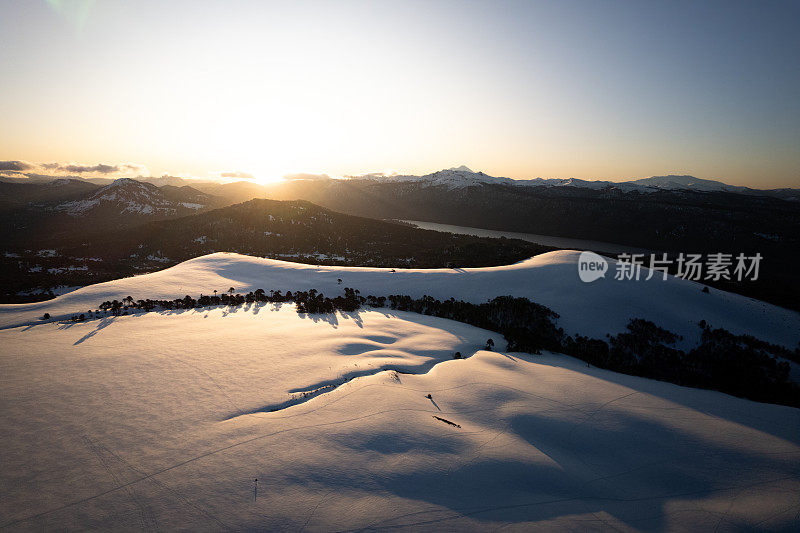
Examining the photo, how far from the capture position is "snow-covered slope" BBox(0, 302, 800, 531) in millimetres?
7488

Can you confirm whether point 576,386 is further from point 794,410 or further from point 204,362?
point 204,362

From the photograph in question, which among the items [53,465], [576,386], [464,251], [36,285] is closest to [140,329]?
[53,465]

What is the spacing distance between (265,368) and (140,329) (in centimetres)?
1037

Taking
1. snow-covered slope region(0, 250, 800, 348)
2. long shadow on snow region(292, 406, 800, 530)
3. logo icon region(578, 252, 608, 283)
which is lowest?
long shadow on snow region(292, 406, 800, 530)

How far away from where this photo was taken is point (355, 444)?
938 centimetres

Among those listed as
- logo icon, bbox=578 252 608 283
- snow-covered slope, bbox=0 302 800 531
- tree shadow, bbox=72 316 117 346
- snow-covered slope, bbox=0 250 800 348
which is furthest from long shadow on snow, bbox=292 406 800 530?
logo icon, bbox=578 252 608 283

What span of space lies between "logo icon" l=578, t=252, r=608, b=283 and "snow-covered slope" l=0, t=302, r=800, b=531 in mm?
16659

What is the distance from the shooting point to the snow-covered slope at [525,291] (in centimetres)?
2572

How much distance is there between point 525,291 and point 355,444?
2687cm

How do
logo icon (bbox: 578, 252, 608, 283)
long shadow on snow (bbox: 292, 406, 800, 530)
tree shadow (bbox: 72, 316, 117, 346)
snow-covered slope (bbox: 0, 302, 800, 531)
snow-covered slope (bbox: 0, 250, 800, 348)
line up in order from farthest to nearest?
1. logo icon (bbox: 578, 252, 608, 283)
2. snow-covered slope (bbox: 0, 250, 800, 348)
3. tree shadow (bbox: 72, 316, 117, 346)
4. long shadow on snow (bbox: 292, 406, 800, 530)
5. snow-covered slope (bbox: 0, 302, 800, 531)

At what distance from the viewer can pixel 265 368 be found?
568 inches

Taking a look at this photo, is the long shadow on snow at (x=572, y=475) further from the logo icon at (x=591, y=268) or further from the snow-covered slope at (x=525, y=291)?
the logo icon at (x=591, y=268)

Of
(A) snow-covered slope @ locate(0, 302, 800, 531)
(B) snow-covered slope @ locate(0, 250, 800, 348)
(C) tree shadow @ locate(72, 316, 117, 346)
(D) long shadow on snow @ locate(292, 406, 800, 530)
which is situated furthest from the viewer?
(B) snow-covered slope @ locate(0, 250, 800, 348)

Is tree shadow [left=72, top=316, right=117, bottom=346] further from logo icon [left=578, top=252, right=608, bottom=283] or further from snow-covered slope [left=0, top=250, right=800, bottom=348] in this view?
logo icon [left=578, top=252, right=608, bottom=283]
